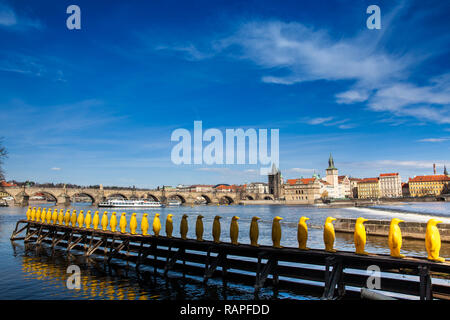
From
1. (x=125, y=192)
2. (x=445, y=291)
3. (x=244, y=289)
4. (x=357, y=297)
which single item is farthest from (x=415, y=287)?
(x=125, y=192)

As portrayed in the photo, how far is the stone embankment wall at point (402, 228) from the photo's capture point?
28.5 metres

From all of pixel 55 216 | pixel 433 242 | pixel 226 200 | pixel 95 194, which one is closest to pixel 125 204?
pixel 95 194

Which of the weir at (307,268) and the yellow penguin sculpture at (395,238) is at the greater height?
the yellow penguin sculpture at (395,238)

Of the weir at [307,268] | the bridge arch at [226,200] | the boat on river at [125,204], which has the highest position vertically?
the weir at [307,268]

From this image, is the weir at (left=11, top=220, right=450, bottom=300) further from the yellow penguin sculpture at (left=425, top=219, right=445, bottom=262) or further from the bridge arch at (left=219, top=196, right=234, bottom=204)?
the bridge arch at (left=219, top=196, right=234, bottom=204)

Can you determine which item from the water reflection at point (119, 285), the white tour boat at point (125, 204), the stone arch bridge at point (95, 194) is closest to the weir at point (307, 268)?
the water reflection at point (119, 285)

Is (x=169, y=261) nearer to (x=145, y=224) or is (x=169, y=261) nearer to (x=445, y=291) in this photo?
(x=145, y=224)

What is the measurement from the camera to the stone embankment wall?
28.5 meters

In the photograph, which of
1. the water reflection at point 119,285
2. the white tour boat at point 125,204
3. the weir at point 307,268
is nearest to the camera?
the weir at point 307,268

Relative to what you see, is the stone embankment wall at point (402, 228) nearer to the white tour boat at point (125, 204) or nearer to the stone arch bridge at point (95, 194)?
the stone arch bridge at point (95, 194)

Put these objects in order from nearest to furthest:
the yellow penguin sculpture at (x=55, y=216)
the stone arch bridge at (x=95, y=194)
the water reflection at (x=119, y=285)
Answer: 1. the water reflection at (x=119, y=285)
2. the yellow penguin sculpture at (x=55, y=216)
3. the stone arch bridge at (x=95, y=194)

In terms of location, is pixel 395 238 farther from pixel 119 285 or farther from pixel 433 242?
pixel 119 285

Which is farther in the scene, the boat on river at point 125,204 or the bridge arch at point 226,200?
the bridge arch at point 226,200

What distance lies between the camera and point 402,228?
1277 inches
